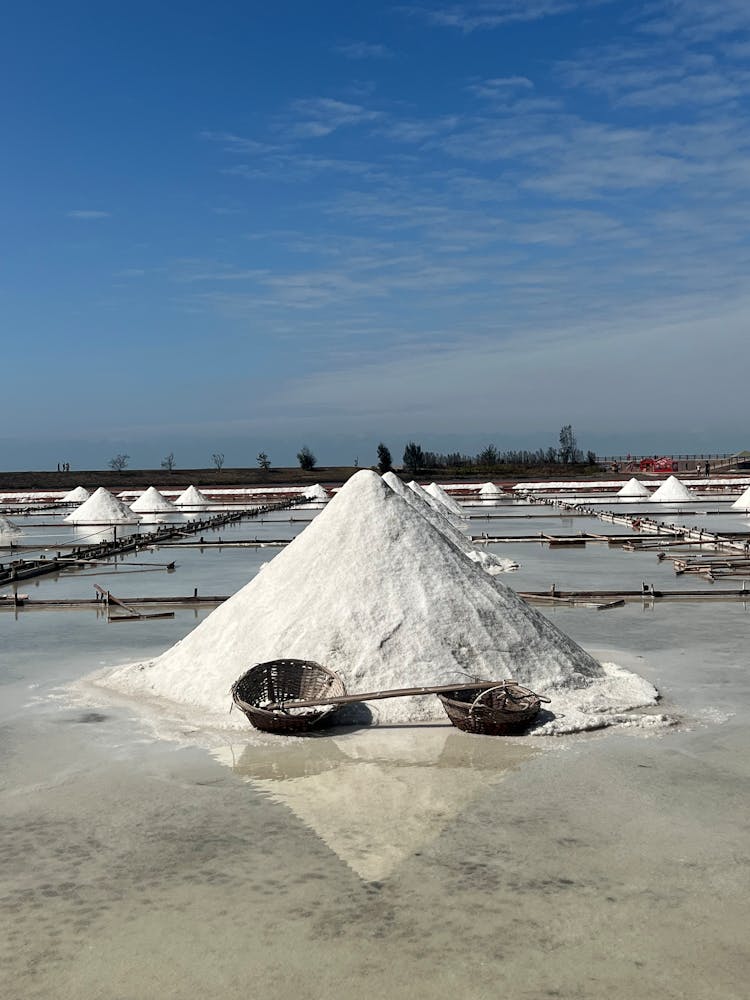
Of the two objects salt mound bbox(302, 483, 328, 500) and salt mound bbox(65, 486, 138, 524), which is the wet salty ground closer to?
salt mound bbox(65, 486, 138, 524)

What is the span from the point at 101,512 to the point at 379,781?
2521cm

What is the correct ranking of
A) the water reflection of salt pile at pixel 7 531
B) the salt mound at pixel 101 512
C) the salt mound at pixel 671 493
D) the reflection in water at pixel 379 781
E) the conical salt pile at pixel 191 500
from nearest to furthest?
the reflection in water at pixel 379 781, the water reflection of salt pile at pixel 7 531, the salt mound at pixel 101 512, the salt mound at pixel 671 493, the conical salt pile at pixel 191 500

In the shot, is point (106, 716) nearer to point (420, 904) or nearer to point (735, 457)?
point (420, 904)

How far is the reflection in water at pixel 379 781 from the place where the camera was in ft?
15.3

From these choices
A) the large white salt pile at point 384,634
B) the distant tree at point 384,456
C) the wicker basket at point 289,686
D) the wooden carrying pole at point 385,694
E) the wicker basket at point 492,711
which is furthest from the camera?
the distant tree at point 384,456

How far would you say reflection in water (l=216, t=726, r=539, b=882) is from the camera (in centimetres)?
465

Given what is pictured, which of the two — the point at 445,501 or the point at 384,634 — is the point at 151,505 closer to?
the point at 445,501

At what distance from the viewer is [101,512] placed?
29.3 metres

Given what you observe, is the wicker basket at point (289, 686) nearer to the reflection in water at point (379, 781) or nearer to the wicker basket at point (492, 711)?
the reflection in water at point (379, 781)

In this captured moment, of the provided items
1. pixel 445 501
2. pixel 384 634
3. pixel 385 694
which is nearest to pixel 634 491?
pixel 445 501

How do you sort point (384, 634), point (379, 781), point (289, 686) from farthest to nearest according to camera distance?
point (384, 634)
point (289, 686)
point (379, 781)

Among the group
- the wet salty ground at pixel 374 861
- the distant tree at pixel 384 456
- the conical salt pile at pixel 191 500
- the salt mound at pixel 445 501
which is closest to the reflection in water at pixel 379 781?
the wet salty ground at pixel 374 861

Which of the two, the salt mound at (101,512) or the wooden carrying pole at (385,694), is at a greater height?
the salt mound at (101,512)

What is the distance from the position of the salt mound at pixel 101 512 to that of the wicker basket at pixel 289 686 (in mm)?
22965
